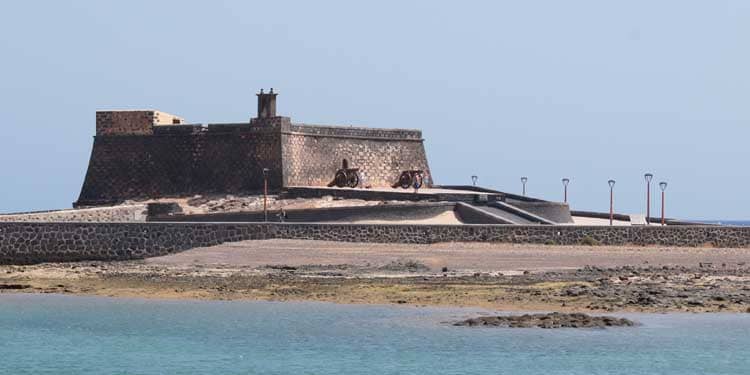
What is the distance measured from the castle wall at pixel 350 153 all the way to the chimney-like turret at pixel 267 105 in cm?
97

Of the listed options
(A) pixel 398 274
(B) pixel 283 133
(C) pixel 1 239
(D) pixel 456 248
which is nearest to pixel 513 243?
(D) pixel 456 248

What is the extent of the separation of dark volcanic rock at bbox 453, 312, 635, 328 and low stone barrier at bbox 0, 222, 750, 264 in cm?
Result: 1011

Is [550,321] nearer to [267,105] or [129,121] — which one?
[267,105]

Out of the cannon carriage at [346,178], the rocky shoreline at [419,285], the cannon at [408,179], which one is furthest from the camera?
the cannon at [408,179]

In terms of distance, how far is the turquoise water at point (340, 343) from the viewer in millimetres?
19672

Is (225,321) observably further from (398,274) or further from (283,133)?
(283,133)

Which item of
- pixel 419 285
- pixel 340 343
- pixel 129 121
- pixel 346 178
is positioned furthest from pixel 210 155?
pixel 340 343

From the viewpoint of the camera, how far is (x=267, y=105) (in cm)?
4941

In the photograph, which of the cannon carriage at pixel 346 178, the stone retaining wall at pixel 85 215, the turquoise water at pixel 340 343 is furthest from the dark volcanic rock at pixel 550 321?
the cannon carriage at pixel 346 178

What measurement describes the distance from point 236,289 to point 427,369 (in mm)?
9491

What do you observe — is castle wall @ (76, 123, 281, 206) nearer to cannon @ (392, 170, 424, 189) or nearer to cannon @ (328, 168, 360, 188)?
cannon @ (328, 168, 360, 188)

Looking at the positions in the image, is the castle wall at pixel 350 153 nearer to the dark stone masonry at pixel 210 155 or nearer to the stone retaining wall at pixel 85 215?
the dark stone masonry at pixel 210 155

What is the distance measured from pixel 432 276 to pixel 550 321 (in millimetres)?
6677

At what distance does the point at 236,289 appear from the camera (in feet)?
91.9
